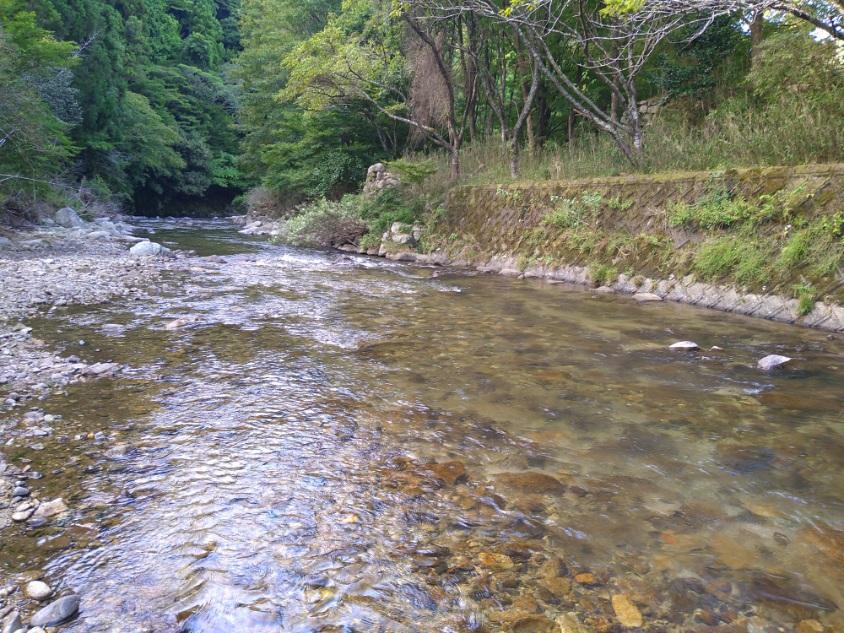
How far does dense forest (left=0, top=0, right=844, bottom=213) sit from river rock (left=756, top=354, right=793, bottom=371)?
132 inches

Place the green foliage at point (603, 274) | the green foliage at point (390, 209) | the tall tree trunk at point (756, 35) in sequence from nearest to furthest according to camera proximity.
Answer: the green foliage at point (603, 274), the tall tree trunk at point (756, 35), the green foliage at point (390, 209)

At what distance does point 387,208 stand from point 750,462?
42.7 feet

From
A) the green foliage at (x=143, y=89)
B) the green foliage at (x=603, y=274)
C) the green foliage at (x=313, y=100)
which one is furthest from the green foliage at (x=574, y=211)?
the green foliage at (x=143, y=89)

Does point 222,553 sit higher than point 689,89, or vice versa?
point 689,89

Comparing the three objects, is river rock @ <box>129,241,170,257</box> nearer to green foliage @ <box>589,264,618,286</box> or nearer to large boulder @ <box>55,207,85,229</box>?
large boulder @ <box>55,207,85,229</box>

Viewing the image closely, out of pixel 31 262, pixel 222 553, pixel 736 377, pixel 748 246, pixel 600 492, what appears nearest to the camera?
pixel 222 553

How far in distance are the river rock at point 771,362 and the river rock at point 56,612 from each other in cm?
519

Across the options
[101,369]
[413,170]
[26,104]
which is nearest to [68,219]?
[26,104]

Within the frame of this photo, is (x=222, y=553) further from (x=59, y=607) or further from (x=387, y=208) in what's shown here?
(x=387, y=208)

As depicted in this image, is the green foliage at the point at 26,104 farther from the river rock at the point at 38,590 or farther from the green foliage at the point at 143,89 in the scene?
the river rock at the point at 38,590

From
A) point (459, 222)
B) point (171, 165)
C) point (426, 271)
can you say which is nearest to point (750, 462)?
point (426, 271)

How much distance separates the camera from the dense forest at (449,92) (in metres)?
8.94

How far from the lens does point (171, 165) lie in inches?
1239

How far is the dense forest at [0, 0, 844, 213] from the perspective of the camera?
8938 millimetres
